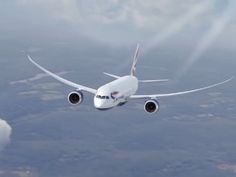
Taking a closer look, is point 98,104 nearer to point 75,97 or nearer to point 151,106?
point 75,97

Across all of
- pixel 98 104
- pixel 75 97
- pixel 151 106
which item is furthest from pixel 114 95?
pixel 151 106

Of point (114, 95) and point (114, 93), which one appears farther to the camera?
point (114, 93)

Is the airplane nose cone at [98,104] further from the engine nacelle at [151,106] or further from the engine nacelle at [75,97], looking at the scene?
the engine nacelle at [151,106]

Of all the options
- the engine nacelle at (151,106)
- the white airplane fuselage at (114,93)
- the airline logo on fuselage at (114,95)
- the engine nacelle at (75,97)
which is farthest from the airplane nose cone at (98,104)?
the engine nacelle at (151,106)

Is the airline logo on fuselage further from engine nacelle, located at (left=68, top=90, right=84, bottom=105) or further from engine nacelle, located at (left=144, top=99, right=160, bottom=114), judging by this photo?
engine nacelle, located at (left=144, top=99, right=160, bottom=114)

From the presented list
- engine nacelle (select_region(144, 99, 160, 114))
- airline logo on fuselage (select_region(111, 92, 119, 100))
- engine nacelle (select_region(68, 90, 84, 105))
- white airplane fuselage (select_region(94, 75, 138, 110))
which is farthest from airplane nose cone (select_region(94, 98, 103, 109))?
engine nacelle (select_region(144, 99, 160, 114))

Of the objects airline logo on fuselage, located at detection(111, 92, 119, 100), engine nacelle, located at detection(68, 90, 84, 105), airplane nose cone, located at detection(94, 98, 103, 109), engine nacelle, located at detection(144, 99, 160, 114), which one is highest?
airline logo on fuselage, located at detection(111, 92, 119, 100)

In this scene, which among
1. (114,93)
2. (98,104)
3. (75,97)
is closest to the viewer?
(98,104)

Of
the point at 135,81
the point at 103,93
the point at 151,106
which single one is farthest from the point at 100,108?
the point at 135,81
